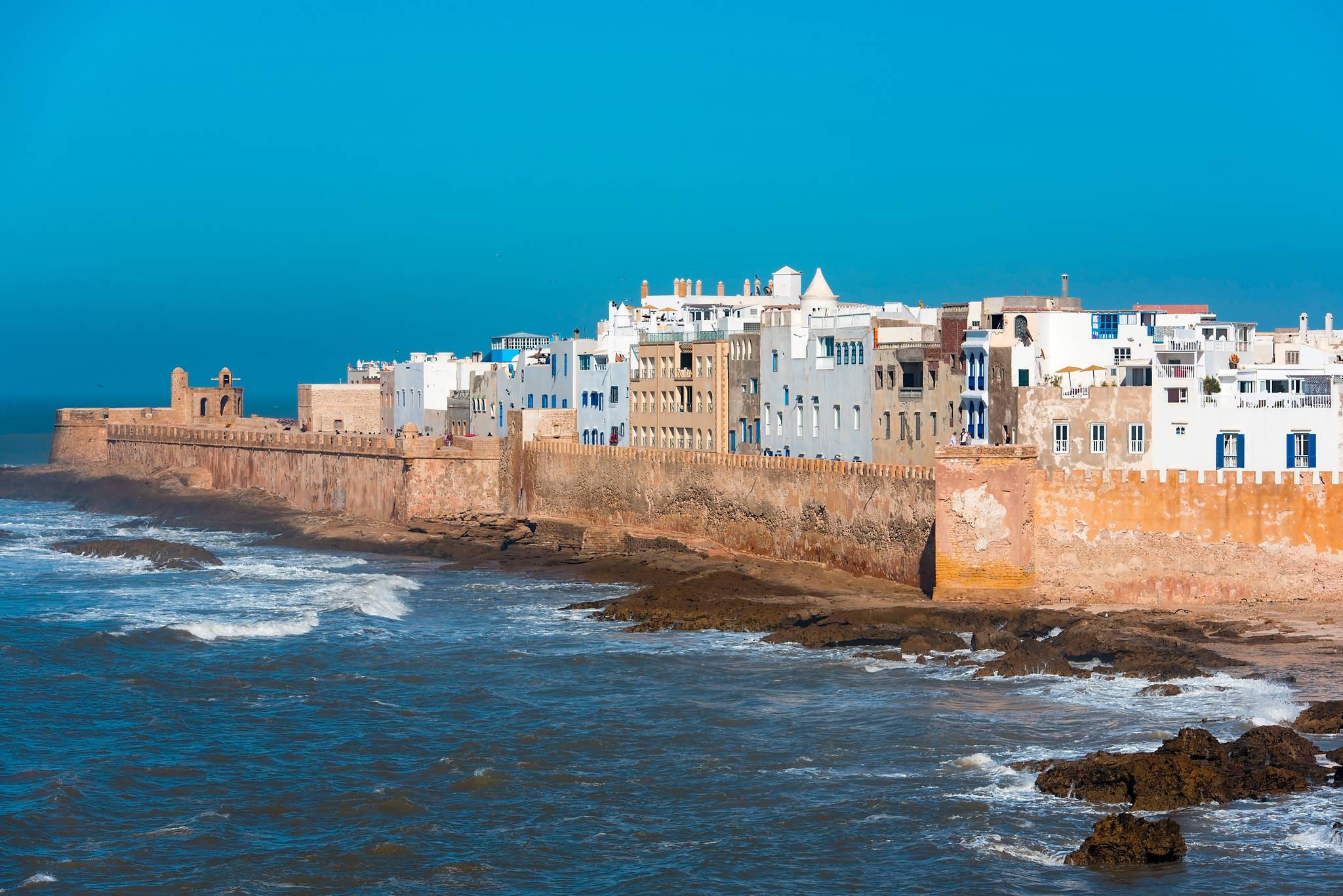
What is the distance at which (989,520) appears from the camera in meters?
38.9

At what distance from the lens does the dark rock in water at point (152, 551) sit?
52750 mm

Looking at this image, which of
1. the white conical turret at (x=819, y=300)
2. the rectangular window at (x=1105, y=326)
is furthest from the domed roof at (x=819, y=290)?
the rectangular window at (x=1105, y=326)

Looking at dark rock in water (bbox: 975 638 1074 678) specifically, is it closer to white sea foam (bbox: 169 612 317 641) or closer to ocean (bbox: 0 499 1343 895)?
ocean (bbox: 0 499 1343 895)

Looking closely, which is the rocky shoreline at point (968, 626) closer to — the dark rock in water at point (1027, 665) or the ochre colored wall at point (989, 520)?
the dark rock in water at point (1027, 665)

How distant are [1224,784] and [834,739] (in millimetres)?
6592

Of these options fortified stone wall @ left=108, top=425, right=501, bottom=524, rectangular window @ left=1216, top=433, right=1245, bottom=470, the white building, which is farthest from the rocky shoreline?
the white building

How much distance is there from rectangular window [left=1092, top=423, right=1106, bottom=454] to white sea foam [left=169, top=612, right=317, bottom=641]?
63.7ft

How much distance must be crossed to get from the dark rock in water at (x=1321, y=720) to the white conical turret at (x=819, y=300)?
28564 millimetres

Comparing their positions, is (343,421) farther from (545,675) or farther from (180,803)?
(180,803)

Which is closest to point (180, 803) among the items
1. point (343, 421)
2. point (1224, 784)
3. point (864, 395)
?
point (1224, 784)

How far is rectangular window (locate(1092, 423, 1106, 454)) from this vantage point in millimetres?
41781

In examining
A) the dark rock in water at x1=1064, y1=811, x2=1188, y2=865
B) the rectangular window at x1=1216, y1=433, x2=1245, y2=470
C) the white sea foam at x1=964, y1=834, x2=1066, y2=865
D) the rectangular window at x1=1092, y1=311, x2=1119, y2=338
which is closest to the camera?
the dark rock in water at x1=1064, y1=811, x2=1188, y2=865

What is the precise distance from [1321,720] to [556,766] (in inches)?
493

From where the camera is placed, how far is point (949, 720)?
1162 inches
